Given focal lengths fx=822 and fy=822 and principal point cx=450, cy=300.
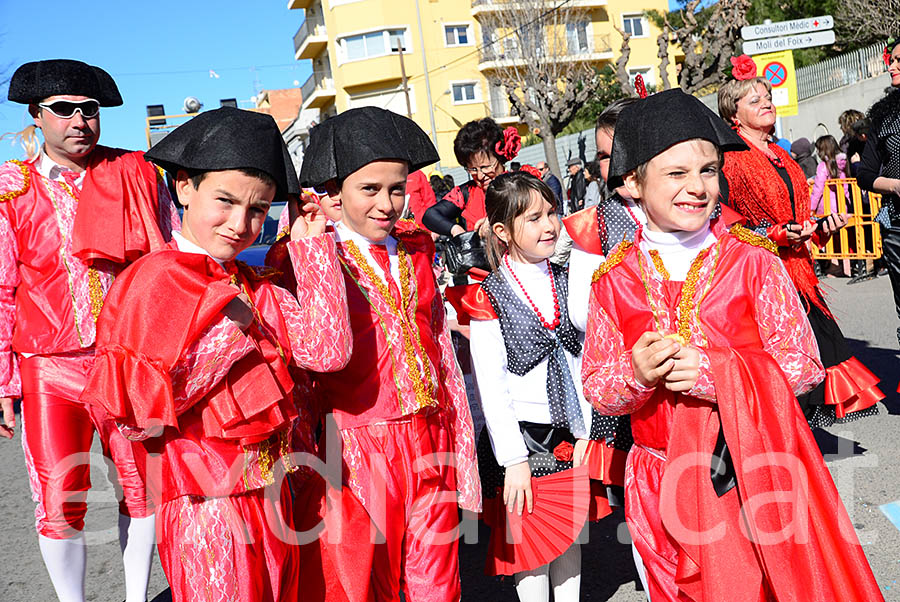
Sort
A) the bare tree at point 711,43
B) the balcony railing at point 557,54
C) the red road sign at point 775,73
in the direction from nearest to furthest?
1. the red road sign at point 775,73
2. the bare tree at point 711,43
3. the balcony railing at point 557,54

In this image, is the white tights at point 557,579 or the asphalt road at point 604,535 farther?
the asphalt road at point 604,535

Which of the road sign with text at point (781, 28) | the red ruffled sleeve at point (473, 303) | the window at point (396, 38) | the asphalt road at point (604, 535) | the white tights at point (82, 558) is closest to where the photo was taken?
the red ruffled sleeve at point (473, 303)

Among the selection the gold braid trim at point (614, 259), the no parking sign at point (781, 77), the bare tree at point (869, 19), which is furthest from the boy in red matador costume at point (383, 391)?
the bare tree at point (869, 19)

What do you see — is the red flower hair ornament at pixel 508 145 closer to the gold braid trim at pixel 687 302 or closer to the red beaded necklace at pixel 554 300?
the red beaded necklace at pixel 554 300

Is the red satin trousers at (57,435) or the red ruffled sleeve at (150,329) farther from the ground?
the red ruffled sleeve at (150,329)

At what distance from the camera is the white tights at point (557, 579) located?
10.0 ft

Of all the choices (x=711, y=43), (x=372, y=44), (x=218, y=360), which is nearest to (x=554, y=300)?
(x=218, y=360)

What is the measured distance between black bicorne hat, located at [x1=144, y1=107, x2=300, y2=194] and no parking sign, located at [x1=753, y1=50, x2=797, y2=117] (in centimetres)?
842

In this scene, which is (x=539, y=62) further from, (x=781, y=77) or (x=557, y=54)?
(x=781, y=77)

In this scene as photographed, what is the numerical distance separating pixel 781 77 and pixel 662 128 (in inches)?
328

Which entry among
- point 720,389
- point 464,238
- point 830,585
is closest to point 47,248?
point 464,238

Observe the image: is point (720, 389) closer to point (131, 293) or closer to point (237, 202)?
point (237, 202)

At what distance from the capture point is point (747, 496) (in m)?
2.04

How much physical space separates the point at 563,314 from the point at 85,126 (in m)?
2.04
